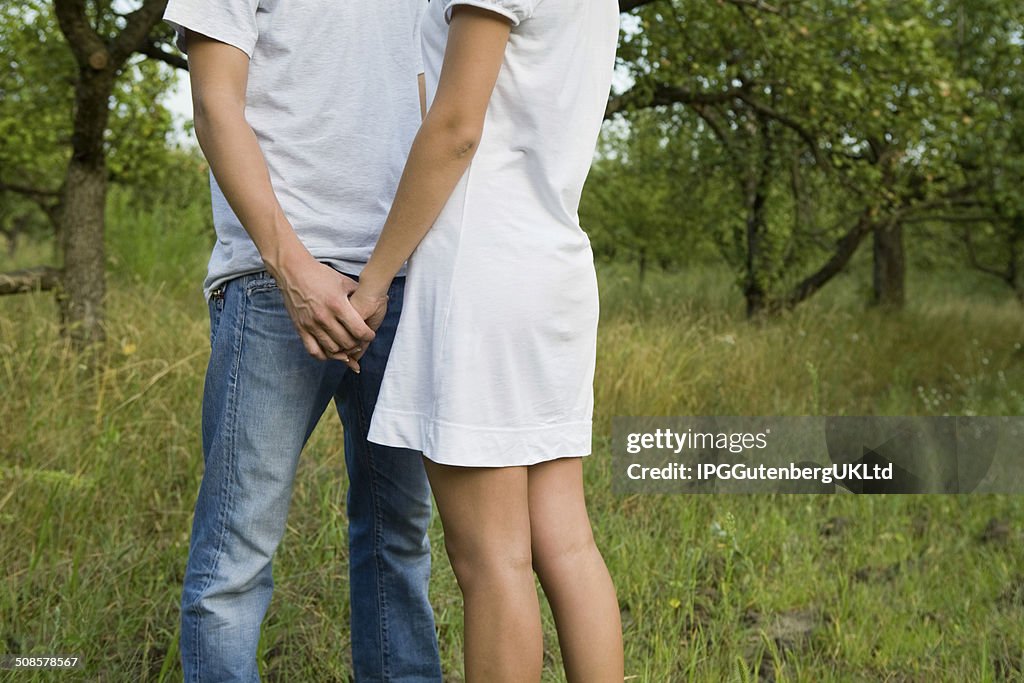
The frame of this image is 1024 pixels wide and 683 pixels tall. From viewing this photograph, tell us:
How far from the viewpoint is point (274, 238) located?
1.42 metres

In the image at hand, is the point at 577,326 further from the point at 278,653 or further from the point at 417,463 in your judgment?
the point at 278,653

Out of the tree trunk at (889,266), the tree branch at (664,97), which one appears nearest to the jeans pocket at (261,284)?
the tree branch at (664,97)

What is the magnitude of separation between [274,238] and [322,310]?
0.44ft

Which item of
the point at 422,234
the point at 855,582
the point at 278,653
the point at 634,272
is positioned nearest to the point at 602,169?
the point at 634,272

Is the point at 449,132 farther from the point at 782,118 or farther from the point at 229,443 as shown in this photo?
the point at 782,118

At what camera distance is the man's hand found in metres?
1.41

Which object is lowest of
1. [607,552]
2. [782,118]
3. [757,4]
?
[607,552]

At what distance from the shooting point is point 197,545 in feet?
5.05

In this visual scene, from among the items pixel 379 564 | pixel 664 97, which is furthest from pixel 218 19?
pixel 664 97

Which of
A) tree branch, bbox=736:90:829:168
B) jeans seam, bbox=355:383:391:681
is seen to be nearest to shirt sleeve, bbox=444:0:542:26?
jeans seam, bbox=355:383:391:681

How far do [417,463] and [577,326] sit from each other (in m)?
0.51

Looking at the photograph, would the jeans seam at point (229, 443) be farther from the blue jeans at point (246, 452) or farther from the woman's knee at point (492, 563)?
the woman's knee at point (492, 563)

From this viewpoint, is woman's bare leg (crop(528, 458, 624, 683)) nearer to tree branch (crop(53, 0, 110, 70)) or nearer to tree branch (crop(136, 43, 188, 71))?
tree branch (crop(53, 0, 110, 70))

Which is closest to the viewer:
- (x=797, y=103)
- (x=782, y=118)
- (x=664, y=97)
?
(x=797, y=103)
